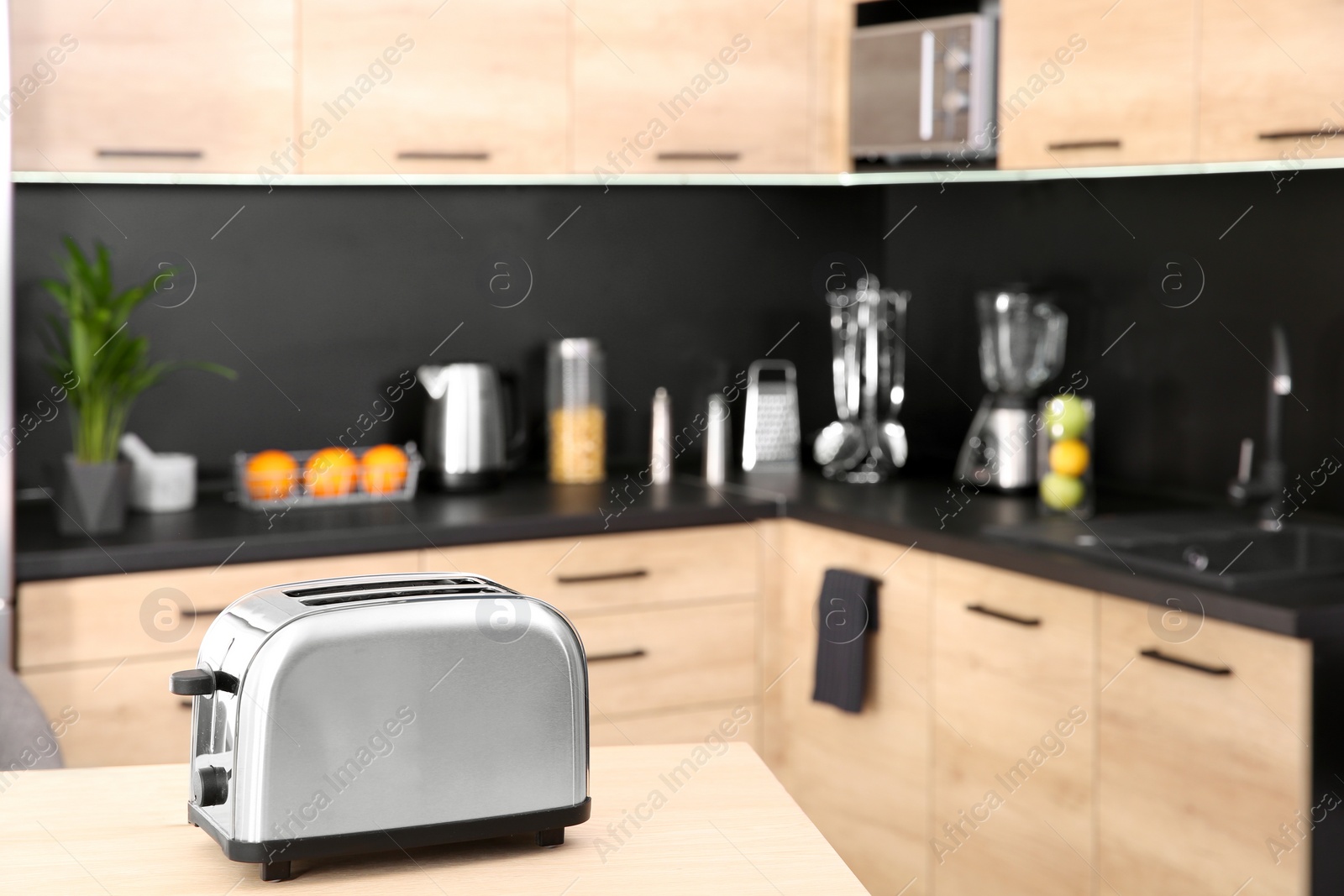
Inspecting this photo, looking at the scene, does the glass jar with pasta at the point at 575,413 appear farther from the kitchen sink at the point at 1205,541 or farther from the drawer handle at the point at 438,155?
the kitchen sink at the point at 1205,541

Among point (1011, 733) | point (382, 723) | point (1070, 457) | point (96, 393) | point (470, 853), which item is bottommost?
point (1011, 733)

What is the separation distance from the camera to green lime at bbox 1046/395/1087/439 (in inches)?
107

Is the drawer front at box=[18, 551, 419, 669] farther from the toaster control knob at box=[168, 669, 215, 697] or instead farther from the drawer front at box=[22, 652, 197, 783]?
the toaster control knob at box=[168, 669, 215, 697]

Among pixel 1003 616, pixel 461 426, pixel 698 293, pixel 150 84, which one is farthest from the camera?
pixel 698 293

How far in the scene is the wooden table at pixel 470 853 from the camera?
106cm

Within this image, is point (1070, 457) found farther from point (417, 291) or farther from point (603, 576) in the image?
point (417, 291)

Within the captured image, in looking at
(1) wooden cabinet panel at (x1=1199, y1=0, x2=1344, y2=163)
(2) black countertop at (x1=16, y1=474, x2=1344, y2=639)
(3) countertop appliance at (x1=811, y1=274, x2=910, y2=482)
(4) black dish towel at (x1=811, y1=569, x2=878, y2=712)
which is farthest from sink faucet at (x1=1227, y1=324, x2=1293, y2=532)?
(3) countertop appliance at (x1=811, y1=274, x2=910, y2=482)

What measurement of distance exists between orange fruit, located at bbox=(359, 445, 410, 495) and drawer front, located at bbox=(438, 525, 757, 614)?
0.37m

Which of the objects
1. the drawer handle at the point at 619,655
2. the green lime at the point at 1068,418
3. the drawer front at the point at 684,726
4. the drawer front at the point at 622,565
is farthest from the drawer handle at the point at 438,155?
the green lime at the point at 1068,418

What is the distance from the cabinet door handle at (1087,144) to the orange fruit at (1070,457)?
0.55 meters

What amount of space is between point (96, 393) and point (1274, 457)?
2.07 m

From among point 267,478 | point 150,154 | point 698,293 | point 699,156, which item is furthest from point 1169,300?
→ point 150,154

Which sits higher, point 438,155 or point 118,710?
point 438,155

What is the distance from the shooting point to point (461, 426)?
114 inches
